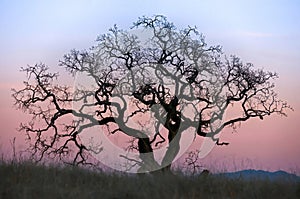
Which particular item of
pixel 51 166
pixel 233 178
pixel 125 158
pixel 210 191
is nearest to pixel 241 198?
pixel 210 191

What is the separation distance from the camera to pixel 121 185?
11438 millimetres

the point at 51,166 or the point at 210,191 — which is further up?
the point at 51,166

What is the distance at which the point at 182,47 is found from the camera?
26.1 meters

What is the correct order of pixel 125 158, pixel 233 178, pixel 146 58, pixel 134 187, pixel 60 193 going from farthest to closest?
pixel 146 58 < pixel 125 158 < pixel 233 178 < pixel 134 187 < pixel 60 193

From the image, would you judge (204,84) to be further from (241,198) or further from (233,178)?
(241,198)

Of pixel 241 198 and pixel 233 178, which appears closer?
pixel 241 198

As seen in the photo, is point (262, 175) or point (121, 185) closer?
point (121, 185)

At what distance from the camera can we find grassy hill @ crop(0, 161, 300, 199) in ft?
34.1

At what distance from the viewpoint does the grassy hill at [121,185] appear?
10383 millimetres

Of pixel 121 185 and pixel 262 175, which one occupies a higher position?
pixel 262 175

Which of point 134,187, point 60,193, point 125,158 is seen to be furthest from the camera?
point 125,158

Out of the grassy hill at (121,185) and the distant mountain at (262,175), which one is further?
the distant mountain at (262,175)

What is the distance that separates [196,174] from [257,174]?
162 centimetres

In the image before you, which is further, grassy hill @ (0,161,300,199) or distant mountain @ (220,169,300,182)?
distant mountain @ (220,169,300,182)
